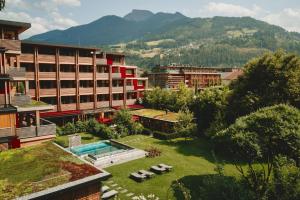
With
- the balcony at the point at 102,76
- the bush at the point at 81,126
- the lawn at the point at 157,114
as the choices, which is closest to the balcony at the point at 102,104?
the balcony at the point at 102,76

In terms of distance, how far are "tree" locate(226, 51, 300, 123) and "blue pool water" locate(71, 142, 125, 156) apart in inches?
690

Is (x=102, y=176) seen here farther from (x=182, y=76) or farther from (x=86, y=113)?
(x=182, y=76)

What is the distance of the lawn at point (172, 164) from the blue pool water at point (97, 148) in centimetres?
249

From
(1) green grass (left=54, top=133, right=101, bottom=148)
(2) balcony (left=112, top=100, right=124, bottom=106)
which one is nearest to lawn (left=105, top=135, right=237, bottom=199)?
(1) green grass (left=54, top=133, right=101, bottom=148)

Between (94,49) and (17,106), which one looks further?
(94,49)

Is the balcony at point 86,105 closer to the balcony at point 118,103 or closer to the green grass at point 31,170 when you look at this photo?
the balcony at point 118,103

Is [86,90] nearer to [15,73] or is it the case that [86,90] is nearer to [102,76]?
[102,76]

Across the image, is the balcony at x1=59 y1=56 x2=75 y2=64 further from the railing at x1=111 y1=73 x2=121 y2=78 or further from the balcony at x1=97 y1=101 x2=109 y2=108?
the balcony at x1=97 y1=101 x2=109 y2=108

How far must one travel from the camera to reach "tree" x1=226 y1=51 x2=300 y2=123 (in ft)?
104

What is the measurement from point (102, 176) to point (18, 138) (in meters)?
15.2

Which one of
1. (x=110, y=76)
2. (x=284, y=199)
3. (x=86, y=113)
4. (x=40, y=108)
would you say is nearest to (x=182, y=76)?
(x=110, y=76)

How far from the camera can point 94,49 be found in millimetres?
51906

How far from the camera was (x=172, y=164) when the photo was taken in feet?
98.9

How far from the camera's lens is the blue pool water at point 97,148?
36244mm
